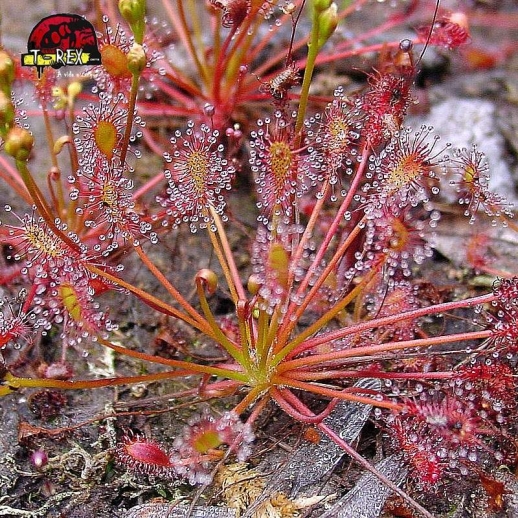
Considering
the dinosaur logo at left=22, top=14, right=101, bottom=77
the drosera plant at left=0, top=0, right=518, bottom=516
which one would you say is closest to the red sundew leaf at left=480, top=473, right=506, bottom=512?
the drosera plant at left=0, top=0, right=518, bottom=516

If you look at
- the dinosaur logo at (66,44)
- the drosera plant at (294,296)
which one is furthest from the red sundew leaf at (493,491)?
the dinosaur logo at (66,44)

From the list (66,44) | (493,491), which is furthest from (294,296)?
(66,44)

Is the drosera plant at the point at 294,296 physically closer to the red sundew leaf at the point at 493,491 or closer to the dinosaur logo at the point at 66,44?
the red sundew leaf at the point at 493,491

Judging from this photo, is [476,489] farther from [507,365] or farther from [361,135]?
[361,135]

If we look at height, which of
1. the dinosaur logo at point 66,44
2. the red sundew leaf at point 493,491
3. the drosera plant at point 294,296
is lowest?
the red sundew leaf at point 493,491

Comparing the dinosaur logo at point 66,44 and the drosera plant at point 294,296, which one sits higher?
the dinosaur logo at point 66,44

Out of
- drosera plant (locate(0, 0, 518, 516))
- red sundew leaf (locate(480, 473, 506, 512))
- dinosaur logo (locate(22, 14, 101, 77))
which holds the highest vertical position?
dinosaur logo (locate(22, 14, 101, 77))

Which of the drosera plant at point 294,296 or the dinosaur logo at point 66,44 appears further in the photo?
the dinosaur logo at point 66,44

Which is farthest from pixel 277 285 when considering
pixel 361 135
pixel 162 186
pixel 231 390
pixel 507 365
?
pixel 162 186

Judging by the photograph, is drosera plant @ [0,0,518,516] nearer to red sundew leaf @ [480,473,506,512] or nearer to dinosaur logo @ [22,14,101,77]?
red sundew leaf @ [480,473,506,512]

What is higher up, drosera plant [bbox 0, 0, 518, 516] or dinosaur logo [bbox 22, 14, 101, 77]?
dinosaur logo [bbox 22, 14, 101, 77]

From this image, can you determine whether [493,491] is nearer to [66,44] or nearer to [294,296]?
[294,296]
